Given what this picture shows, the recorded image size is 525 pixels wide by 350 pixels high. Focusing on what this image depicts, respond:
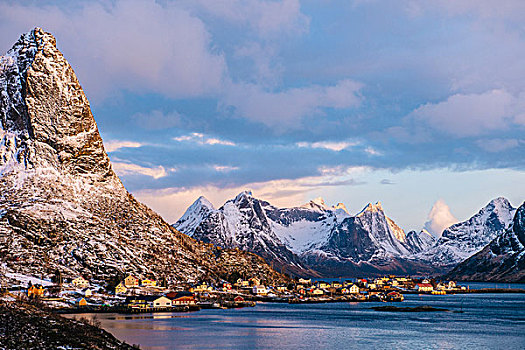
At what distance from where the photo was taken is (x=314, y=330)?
129625 millimetres

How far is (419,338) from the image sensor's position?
11875 cm

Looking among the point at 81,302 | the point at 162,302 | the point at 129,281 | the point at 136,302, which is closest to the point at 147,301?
the point at 136,302

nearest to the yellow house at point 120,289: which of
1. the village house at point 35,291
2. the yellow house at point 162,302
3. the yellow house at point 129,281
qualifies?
the yellow house at point 129,281

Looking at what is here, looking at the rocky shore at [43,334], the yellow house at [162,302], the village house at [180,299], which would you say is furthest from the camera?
the village house at [180,299]

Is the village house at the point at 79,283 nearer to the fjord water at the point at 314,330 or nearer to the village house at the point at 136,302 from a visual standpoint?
the village house at the point at 136,302

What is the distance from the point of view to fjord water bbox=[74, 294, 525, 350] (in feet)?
347

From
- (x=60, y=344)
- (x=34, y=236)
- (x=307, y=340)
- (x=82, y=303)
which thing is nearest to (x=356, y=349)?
(x=307, y=340)

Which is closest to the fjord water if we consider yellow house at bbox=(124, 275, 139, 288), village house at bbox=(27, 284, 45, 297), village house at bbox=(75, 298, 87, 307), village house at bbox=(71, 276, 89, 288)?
village house at bbox=(75, 298, 87, 307)

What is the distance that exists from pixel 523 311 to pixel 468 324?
55415 millimetres

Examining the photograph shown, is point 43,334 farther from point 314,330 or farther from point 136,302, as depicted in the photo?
point 136,302

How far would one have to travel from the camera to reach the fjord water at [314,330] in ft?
347

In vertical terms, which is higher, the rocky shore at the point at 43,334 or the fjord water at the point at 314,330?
the rocky shore at the point at 43,334

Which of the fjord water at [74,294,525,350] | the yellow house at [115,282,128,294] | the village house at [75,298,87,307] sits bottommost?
the fjord water at [74,294,525,350]

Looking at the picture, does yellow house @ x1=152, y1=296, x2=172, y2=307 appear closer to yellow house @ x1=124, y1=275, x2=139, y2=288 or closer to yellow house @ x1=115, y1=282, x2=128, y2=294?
yellow house @ x1=115, y1=282, x2=128, y2=294
